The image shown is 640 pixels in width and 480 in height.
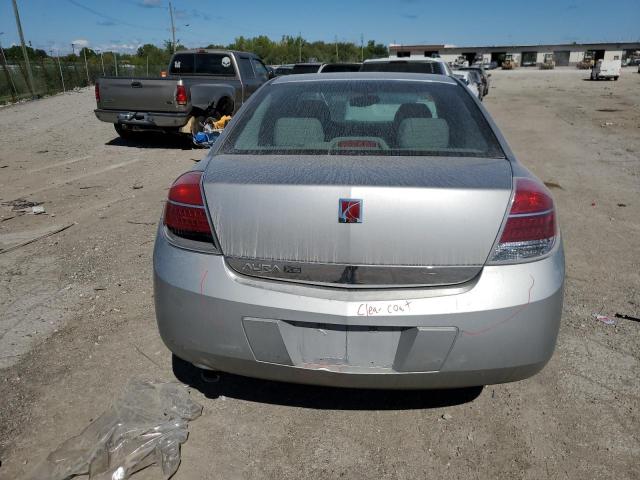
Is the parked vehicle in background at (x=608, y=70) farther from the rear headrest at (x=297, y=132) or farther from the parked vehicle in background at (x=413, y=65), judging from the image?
the rear headrest at (x=297, y=132)

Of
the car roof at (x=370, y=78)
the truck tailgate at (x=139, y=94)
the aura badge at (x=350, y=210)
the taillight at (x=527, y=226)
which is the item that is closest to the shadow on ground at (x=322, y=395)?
the taillight at (x=527, y=226)

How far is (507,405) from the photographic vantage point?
266cm

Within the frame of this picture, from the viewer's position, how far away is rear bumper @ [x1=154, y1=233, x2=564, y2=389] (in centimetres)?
197

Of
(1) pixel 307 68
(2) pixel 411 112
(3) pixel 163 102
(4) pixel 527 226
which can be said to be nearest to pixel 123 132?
(3) pixel 163 102

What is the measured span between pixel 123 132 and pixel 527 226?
10928 millimetres

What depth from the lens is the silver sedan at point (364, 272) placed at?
1961 millimetres

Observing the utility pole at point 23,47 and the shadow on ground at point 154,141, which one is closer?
the shadow on ground at point 154,141

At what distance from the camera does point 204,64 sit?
12.1 meters

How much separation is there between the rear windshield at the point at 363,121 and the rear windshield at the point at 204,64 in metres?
9.45

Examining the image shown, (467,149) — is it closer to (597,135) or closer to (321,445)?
(321,445)

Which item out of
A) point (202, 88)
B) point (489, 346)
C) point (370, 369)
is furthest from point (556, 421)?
point (202, 88)

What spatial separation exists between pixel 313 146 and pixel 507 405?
1.66 m

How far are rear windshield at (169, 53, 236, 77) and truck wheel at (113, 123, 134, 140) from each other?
1996 mm

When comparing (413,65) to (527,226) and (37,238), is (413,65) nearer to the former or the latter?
(37,238)
